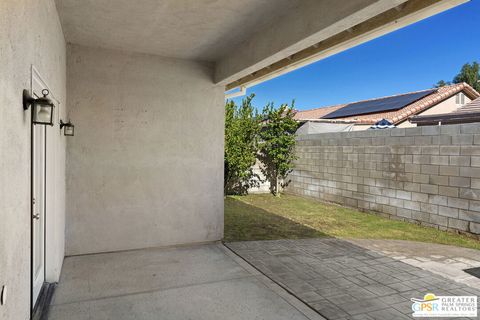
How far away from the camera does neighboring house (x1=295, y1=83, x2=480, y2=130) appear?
15586mm

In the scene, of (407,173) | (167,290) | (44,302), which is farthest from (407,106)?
(44,302)

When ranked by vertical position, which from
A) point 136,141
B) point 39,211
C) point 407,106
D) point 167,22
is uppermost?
point 407,106

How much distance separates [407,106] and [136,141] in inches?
596

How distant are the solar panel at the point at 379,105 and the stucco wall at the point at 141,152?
1402 cm

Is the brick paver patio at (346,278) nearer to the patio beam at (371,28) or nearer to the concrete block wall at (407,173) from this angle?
the concrete block wall at (407,173)

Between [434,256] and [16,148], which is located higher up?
[16,148]

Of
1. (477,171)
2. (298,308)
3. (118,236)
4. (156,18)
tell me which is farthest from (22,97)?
(477,171)

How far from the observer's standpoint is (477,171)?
6492mm

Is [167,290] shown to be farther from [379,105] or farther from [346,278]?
[379,105]

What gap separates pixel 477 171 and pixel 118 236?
6.96 m

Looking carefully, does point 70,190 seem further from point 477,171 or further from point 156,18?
point 477,171

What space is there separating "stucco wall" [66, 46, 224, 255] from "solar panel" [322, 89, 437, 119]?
1402 cm
